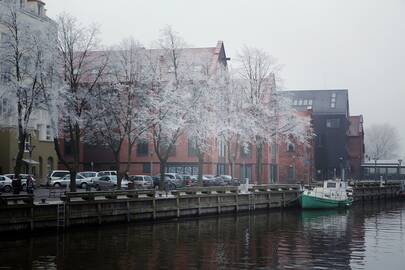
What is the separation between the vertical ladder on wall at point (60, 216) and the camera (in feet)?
127

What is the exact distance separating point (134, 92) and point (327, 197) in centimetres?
2606

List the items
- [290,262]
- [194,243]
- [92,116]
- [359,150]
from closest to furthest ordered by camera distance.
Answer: [290,262] < [194,243] < [92,116] < [359,150]

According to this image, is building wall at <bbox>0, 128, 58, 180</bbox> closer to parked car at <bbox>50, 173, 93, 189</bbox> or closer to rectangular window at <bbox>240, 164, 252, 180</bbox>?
parked car at <bbox>50, 173, 93, 189</bbox>

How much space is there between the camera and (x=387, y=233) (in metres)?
43.9

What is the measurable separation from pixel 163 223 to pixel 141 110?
45.2 ft

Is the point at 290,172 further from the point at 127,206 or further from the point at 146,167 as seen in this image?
the point at 127,206

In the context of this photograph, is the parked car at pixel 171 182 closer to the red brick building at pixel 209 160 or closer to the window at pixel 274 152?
the red brick building at pixel 209 160

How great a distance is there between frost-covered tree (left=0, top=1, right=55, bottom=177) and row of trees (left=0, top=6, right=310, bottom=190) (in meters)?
0.08

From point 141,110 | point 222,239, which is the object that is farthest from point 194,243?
point 141,110

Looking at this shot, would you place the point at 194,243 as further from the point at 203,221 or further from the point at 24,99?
the point at 24,99

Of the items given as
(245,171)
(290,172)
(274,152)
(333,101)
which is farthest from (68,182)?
(333,101)

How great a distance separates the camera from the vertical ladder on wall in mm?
38844

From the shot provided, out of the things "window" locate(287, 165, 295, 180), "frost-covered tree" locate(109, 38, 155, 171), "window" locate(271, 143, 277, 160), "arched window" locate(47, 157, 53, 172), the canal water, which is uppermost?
"frost-covered tree" locate(109, 38, 155, 171)

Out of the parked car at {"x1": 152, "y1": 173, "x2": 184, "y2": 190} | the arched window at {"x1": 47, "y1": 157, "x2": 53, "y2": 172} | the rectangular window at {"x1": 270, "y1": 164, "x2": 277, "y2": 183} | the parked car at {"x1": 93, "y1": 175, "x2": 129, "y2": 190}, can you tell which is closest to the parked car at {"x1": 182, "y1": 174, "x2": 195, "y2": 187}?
the parked car at {"x1": 152, "y1": 173, "x2": 184, "y2": 190}
